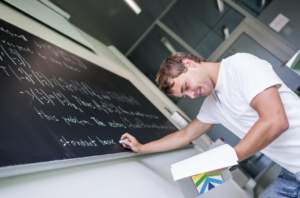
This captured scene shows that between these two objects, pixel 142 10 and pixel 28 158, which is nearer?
pixel 28 158

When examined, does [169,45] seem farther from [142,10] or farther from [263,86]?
[263,86]

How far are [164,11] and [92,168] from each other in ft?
11.5

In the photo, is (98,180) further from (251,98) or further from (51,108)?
(251,98)

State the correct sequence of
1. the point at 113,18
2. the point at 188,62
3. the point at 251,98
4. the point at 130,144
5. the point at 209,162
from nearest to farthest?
the point at 209,162 → the point at 251,98 → the point at 188,62 → the point at 130,144 → the point at 113,18

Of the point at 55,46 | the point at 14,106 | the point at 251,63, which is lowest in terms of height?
the point at 251,63

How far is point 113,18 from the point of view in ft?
9.54

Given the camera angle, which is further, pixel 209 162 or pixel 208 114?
pixel 208 114

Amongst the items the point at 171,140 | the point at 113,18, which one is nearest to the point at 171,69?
the point at 171,140

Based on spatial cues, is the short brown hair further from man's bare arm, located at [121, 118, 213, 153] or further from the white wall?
the white wall

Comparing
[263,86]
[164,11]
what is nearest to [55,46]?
[263,86]

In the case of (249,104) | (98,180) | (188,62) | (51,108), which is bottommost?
(249,104)

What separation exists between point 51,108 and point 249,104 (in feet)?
2.67

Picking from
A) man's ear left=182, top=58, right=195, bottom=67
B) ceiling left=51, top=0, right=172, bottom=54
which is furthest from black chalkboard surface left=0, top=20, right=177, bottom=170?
ceiling left=51, top=0, right=172, bottom=54

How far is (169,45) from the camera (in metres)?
4.11
